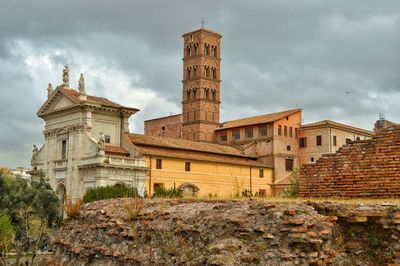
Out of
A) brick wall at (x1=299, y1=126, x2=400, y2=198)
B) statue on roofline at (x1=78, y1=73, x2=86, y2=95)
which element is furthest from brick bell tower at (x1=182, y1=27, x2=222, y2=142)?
brick wall at (x1=299, y1=126, x2=400, y2=198)

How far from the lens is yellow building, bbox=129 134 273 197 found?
45688 millimetres

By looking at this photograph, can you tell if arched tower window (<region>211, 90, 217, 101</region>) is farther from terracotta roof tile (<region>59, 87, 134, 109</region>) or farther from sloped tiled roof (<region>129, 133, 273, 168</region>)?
terracotta roof tile (<region>59, 87, 134, 109</region>)

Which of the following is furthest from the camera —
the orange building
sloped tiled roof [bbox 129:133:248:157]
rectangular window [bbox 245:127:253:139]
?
rectangular window [bbox 245:127:253:139]

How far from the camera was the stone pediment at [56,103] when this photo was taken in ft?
157

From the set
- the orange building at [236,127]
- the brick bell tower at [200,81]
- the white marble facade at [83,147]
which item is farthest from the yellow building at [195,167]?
the brick bell tower at [200,81]

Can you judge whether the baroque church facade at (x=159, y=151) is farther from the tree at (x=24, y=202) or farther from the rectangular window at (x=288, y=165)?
the tree at (x=24, y=202)

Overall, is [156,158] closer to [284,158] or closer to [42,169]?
[42,169]

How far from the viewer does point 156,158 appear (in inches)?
1802

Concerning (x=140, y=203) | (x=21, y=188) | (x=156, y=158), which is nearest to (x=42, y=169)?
(x=156, y=158)

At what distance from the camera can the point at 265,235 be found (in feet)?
25.2

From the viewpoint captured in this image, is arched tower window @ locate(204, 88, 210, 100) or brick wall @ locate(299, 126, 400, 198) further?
arched tower window @ locate(204, 88, 210, 100)

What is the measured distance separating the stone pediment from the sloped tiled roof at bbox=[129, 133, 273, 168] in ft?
20.8

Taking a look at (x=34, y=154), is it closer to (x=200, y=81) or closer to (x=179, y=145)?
(x=179, y=145)

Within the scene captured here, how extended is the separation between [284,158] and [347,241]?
49.0m
